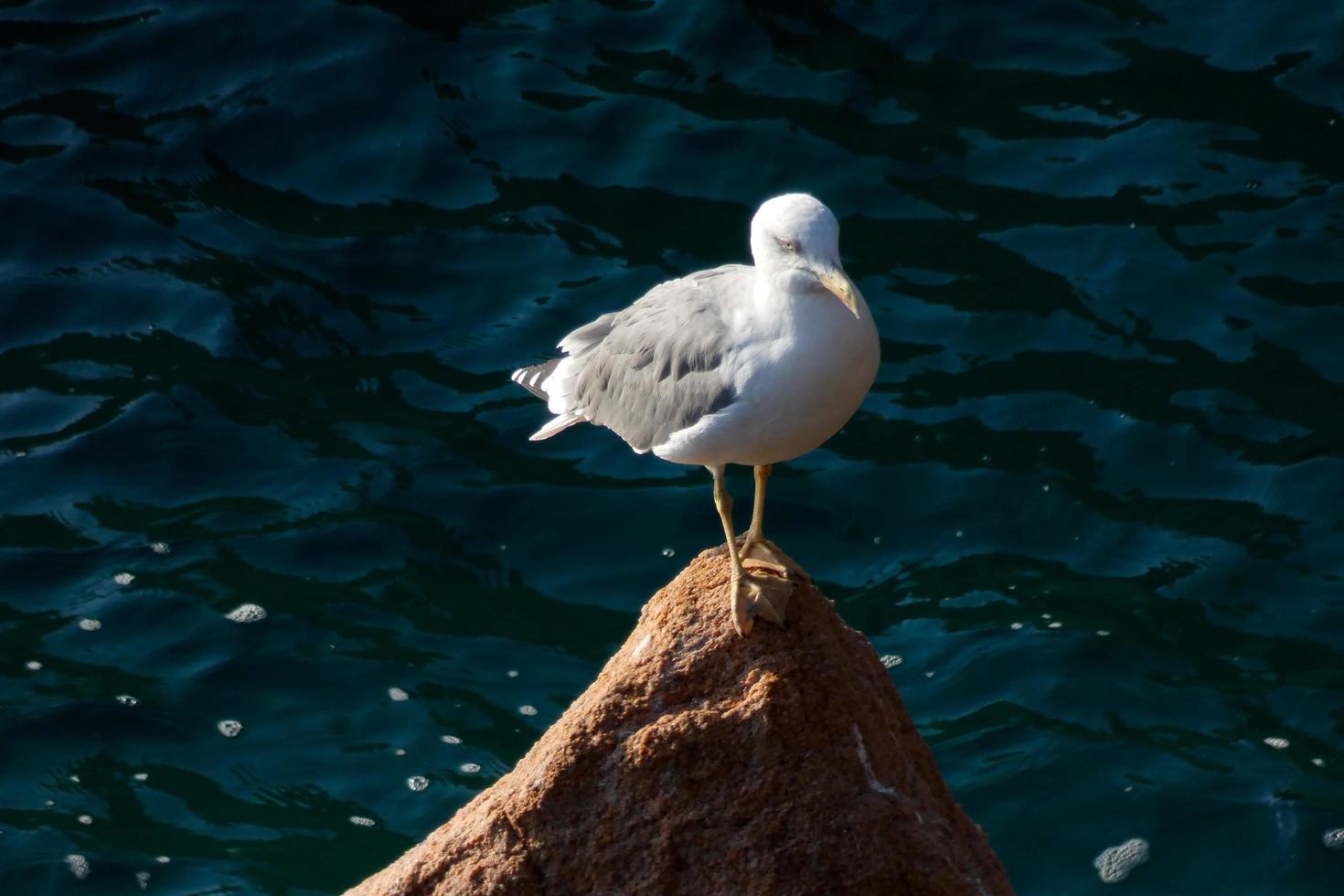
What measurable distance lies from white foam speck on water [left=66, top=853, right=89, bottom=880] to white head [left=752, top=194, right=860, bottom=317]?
18.0ft

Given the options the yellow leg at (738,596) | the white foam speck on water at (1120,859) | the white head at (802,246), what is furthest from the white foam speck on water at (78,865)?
the white head at (802,246)

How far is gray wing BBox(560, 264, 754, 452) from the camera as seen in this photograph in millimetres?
5258

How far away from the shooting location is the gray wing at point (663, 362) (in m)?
5.26

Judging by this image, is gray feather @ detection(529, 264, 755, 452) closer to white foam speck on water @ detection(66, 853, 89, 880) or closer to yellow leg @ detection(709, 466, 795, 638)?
yellow leg @ detection(709, 466, 795, 638)

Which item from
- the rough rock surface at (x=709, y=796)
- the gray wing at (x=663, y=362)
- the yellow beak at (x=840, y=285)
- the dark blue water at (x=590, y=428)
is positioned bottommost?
the dark blue water at (x=590, y=428)

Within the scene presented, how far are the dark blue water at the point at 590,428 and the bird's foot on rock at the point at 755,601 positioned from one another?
3811mm

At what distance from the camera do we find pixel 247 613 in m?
9.59

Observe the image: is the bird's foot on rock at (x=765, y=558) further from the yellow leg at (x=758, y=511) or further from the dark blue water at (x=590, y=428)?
the dark blue water at (x=590, y=428)

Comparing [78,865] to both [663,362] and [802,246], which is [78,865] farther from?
[802,246]

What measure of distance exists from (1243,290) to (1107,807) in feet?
12.4

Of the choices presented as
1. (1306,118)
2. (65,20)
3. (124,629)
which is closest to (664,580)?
(124,629)

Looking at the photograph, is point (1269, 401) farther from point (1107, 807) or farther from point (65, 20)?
point (65, 20)

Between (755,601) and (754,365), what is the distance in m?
0.77

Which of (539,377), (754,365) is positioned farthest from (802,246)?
(539,377)
